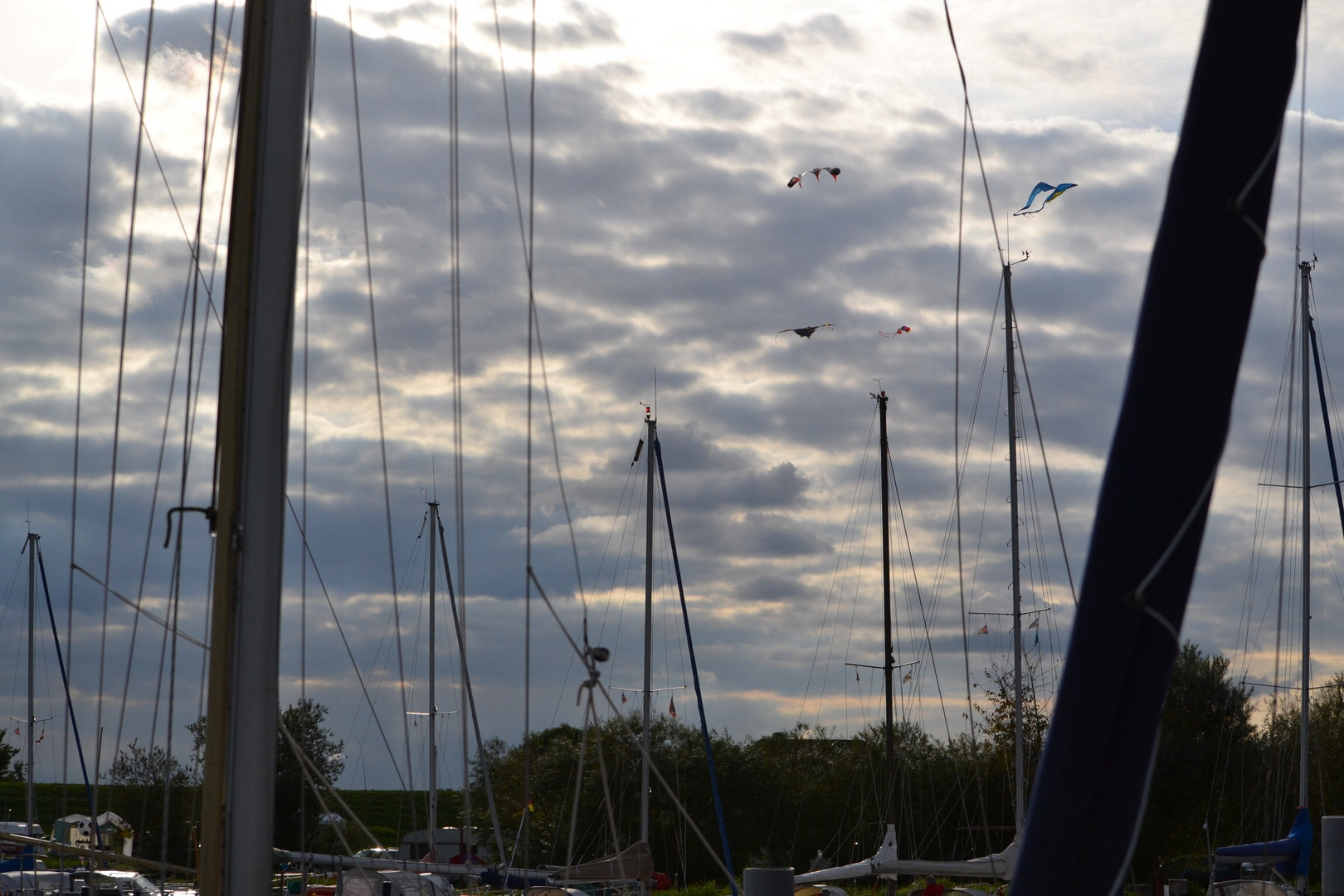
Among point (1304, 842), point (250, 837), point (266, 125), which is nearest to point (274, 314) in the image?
point (266, 125)

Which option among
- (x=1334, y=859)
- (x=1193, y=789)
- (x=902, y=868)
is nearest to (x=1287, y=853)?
(x=902, y=868)

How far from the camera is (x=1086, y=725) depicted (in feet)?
10.1

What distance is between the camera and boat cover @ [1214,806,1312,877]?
48.8 feet

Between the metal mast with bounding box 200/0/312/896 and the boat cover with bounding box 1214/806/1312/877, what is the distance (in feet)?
43.0

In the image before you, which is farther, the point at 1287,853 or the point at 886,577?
the point at 886,577

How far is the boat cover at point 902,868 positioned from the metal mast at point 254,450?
1399 centimetres

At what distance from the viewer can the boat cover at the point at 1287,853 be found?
14875mm

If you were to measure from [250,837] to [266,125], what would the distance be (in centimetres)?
275

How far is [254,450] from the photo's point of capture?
186 inches

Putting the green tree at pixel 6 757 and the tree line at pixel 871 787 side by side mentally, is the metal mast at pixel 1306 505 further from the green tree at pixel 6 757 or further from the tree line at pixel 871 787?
the green tree at pixel 6 757

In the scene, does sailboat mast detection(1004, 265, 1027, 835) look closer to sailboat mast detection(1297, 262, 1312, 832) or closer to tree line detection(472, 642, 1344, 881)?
sailboat mast detection(1297, 262, 1312, 832)

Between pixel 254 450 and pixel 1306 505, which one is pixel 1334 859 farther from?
pixel 1306 505

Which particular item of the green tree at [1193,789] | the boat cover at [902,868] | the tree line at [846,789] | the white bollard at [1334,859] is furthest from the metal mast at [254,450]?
the green tree at [1193,789]

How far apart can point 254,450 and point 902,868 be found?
1748cm
